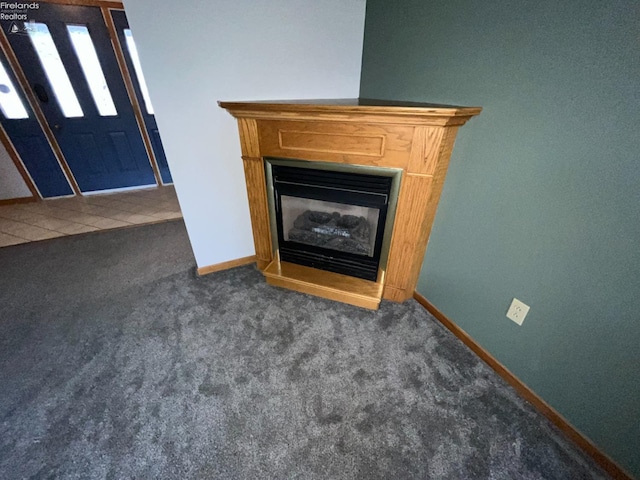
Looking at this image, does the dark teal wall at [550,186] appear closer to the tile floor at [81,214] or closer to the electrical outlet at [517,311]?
the electrical outlet at [517,311]

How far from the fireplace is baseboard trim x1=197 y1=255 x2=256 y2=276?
15.3 inches

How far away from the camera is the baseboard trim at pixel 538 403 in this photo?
3.31ft

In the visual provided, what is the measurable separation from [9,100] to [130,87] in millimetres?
1213

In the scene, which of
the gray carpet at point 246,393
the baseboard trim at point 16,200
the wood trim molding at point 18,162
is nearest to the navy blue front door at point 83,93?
the wood trim molding at point 18,162

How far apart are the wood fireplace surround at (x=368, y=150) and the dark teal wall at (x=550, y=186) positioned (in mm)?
167

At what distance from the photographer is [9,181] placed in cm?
317

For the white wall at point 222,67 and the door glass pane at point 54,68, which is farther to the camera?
the door glass pane at point 54,68

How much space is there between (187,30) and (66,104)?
118 inches

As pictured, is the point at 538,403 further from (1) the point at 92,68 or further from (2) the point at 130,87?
(1) the point at 92,68

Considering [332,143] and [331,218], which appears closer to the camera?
[332,143]

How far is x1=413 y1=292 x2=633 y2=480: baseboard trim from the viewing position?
1.01m

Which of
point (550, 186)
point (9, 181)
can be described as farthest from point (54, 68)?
point (550, 186)

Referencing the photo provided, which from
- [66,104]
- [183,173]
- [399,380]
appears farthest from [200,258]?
[66,104]

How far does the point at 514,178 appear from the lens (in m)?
1.13
